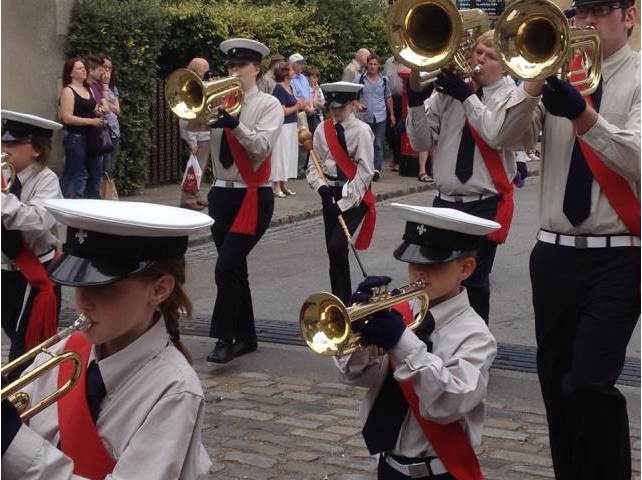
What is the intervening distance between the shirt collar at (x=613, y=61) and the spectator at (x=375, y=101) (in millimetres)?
13938

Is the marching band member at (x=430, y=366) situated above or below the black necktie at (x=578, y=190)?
below

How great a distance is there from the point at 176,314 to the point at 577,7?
2.45 metres

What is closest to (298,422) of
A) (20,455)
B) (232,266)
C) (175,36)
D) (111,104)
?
(232,266)

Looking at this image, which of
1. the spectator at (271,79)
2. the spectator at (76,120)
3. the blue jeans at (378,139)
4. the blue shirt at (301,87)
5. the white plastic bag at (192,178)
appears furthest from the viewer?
the blue jeans at (378,139)

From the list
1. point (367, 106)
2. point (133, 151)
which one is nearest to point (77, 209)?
point (133, 151)

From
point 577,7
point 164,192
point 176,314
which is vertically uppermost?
point 577,7

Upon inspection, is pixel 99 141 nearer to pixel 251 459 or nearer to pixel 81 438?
pixel 251 459

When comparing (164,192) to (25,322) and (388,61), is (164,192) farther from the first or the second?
(25,322)

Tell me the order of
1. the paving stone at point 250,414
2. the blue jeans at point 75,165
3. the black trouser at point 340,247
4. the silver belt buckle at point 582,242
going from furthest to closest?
the blue jeans at point 75,165 < the black trouser at point 340,247 < the paving stone at point 250,414 < the silver belt buckle at point 582,242

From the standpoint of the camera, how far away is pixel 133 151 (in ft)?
51.7

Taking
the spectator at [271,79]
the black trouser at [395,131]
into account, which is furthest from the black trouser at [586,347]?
the black trouser at [395,131]

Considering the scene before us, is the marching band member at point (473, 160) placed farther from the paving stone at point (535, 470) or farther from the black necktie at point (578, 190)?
the black necktie at point (578, 190)

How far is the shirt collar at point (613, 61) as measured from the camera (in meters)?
5.00

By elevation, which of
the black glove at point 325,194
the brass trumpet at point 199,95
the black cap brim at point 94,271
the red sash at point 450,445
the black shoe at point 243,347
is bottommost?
the black shoe at point 243,347
